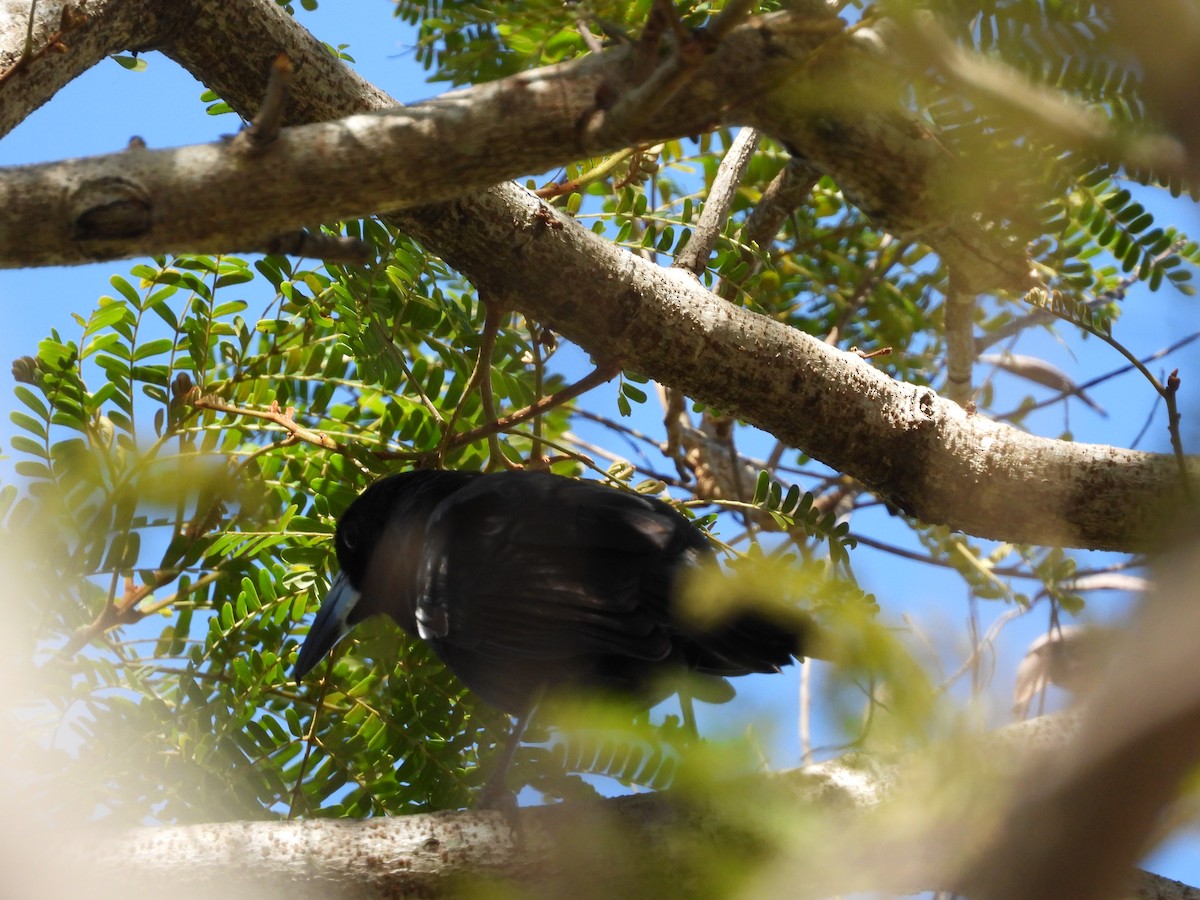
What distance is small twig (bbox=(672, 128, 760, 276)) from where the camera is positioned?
9.11 ft

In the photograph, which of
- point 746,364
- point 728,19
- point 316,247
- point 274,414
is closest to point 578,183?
point 746,364

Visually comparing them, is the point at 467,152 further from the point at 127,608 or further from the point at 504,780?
the point at 127,608

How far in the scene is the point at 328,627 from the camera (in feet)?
8.99

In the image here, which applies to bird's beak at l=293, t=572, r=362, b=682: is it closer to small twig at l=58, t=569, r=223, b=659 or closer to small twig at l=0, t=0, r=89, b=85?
small twig at l=58, t=569, r=223, b=659

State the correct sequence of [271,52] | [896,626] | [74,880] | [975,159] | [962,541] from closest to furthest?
[896,626], [975,159], [74,880], [271,52], [962,541]

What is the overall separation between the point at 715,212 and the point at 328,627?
60.6 inches

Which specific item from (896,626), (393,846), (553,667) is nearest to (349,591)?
(553,667)

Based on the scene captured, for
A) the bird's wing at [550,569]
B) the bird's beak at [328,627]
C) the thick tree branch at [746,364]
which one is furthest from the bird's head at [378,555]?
the thick tree branch at [746,364]

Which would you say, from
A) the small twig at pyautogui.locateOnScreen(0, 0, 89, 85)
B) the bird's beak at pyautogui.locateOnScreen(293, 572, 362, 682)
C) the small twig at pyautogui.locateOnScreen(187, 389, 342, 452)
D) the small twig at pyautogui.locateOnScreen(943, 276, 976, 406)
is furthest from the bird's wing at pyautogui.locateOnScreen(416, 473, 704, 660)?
the small twig at pyautogui.locateOnScreen(0, 0, 89, 85)

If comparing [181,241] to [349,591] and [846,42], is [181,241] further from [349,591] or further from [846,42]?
[349,591]

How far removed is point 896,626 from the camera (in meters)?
1.38

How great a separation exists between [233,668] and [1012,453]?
6.97 feet

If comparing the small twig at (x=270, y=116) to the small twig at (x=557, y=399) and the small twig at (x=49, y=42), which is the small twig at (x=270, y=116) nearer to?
the small twig at (x=49, y=42)

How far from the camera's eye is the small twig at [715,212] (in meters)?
2.78
